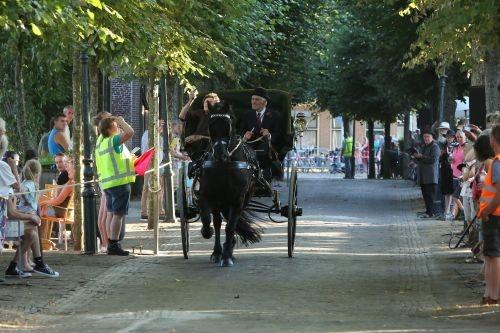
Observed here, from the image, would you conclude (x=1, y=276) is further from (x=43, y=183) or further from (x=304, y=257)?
(x=43, y=183)

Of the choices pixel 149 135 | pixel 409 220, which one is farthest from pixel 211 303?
pixel 409 220

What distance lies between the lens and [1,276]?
15.6m

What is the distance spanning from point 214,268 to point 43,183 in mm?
6296

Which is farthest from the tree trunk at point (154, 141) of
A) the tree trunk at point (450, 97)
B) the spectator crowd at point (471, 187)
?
the tree trunk at point (450, 97)

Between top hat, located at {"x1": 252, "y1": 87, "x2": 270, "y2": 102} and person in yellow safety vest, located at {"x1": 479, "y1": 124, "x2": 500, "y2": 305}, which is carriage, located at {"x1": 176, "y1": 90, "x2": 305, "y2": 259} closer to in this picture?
top hat, located at {"x1": 252, "y1": 87, "x2": 270, "y2": 102}

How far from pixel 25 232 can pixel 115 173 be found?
354cm

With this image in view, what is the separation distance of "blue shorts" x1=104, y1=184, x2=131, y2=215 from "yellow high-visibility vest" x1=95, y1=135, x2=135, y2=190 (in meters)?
0.07

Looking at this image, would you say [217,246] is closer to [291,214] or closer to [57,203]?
[291,214]

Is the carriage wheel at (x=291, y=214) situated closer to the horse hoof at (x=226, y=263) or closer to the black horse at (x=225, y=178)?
the black horse at (x=225, y=178)

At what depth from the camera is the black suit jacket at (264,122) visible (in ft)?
61.5

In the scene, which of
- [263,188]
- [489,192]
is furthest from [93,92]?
[489,192]

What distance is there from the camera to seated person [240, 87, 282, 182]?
736 inches

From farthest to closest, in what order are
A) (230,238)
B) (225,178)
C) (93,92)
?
(93,92) → (230,238) → (225,178)

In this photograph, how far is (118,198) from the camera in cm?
1875
